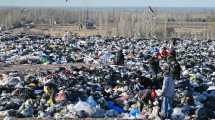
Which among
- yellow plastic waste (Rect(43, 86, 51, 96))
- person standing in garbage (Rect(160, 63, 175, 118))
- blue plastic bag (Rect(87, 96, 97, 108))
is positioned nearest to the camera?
person standing in garbage (Rect(160, 63, 175, 118))

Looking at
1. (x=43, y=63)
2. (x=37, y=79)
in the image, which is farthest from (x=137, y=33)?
(x=37, y=79)

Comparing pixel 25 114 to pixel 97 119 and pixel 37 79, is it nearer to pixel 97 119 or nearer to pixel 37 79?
pixel 97 119

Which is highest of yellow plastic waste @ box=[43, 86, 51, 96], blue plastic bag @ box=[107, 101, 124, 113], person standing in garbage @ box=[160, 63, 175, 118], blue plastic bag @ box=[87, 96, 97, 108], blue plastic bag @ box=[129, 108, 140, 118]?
person standing in garbage @ box=[160, 63, 175, 118]

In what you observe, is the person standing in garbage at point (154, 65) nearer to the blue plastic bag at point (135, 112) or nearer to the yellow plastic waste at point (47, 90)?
the yellow plastic waste at point (47, 90)

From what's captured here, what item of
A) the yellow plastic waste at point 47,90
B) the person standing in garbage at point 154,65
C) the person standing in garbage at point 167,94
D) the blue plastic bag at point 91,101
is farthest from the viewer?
the person standing in garbage at point 154,65

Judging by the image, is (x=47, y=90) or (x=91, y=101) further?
(x=47, y=90)

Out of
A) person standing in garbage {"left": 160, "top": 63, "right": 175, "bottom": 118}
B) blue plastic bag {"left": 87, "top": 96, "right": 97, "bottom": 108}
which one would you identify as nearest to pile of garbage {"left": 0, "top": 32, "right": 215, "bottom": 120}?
blue plastic bag {"left": 87, "top": 96, "right": 97, "bottom": 108}

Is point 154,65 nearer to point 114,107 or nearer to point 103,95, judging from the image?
point 103,95

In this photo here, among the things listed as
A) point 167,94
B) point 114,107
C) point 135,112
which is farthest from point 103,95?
point 167,94

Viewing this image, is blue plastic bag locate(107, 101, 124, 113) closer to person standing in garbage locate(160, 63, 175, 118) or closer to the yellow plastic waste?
person standing in garbage locate(160, 63, 175, 118)

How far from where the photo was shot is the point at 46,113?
14477mm

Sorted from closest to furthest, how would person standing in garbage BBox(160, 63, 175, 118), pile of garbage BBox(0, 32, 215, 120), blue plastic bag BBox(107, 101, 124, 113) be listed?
1. person standing in garbage BBox(160, 63, 175, 118)
2. pile of garbage BBox(0, 32, 215, 120)
3. blue plastic bag BBox(107, 101, 124, 113)

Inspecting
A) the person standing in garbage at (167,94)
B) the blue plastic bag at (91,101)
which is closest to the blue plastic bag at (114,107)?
the blue plastic bag at (91,101)

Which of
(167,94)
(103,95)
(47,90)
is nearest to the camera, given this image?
(167,94)
